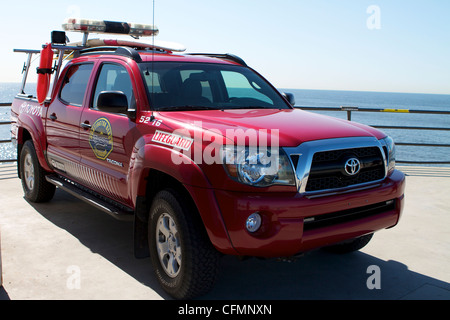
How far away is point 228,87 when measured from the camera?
4.72 m

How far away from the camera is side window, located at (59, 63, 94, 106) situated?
15.9 ft

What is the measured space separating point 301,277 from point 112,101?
6.79ft

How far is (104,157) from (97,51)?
4.52 feet

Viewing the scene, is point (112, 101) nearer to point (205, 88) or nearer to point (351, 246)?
point (205, 88)

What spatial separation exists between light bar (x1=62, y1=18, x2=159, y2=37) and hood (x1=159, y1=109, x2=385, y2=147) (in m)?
2.48

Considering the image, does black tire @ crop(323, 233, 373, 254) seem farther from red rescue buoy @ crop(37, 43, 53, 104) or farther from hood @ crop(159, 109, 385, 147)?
red rescue buoy @ crop(37, 43, 53, 104)

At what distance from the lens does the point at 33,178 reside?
19.6ft

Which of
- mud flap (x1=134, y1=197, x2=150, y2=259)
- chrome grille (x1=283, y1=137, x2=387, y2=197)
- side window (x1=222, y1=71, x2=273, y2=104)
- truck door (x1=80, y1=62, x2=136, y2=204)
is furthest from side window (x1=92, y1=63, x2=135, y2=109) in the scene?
chrome grille (x1=283, y1=137, x2=387, y2=197)

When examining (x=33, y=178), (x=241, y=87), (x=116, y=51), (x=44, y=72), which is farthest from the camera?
(x=33, y=178)

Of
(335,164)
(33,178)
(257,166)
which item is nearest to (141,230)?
(257,166)

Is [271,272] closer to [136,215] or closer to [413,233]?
[136,215]

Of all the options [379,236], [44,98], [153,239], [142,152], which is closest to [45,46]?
[44,98]

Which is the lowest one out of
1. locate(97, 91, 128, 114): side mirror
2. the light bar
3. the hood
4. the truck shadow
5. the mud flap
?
the truck shadow

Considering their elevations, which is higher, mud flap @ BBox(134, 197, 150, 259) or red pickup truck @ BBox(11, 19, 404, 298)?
red pickup truck @ BBox(11, 19, 404, 298)
